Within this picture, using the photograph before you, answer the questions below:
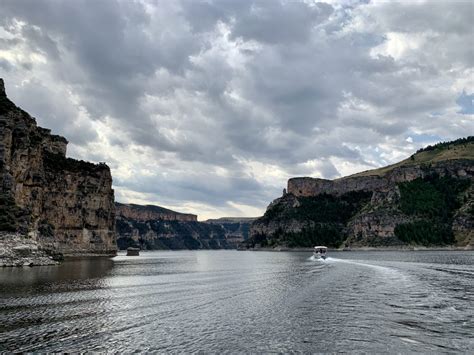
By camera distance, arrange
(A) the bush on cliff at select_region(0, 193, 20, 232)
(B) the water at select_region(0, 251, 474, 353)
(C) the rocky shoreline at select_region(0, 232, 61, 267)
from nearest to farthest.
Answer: (B) the water at select_region(0, 251, 474, 353) < (C) the rocky shoreline at select_region(0, 232, 61, 267) < (A) the bush on cliff at select_region(0, 193, 20, 232)

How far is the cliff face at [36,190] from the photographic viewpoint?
9588 cm

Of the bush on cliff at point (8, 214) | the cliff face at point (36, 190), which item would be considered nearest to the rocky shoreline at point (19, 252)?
the bush on cliff at point (8, 214)

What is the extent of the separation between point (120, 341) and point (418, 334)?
58.3 ft

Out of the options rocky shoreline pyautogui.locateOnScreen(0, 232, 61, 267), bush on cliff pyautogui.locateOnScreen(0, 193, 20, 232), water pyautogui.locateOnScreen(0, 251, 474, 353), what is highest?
bush on cliff pyautogui.locateOnScreen(0, 193, 20, 232)

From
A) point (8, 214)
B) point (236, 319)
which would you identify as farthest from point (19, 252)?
point (236, 319)

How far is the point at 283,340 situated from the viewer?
953 inches

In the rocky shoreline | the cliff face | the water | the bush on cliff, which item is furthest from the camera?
the cliff face

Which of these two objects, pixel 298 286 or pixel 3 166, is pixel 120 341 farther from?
pixel 3 166

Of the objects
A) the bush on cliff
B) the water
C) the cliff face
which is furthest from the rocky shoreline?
the water

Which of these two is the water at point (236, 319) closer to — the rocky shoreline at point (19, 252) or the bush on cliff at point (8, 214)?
the rocky shoreline at point (19, 252)

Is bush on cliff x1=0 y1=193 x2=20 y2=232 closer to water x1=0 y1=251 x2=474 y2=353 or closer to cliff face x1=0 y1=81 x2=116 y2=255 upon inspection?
cliff face x1=0 y1=81 x2=116 y2=255

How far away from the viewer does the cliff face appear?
9588 centimetres

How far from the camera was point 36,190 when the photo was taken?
13100cm

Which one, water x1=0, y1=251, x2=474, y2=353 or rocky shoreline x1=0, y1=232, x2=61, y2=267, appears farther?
rocky shoreline x1=0, y1=232, x2=61, y2=267
